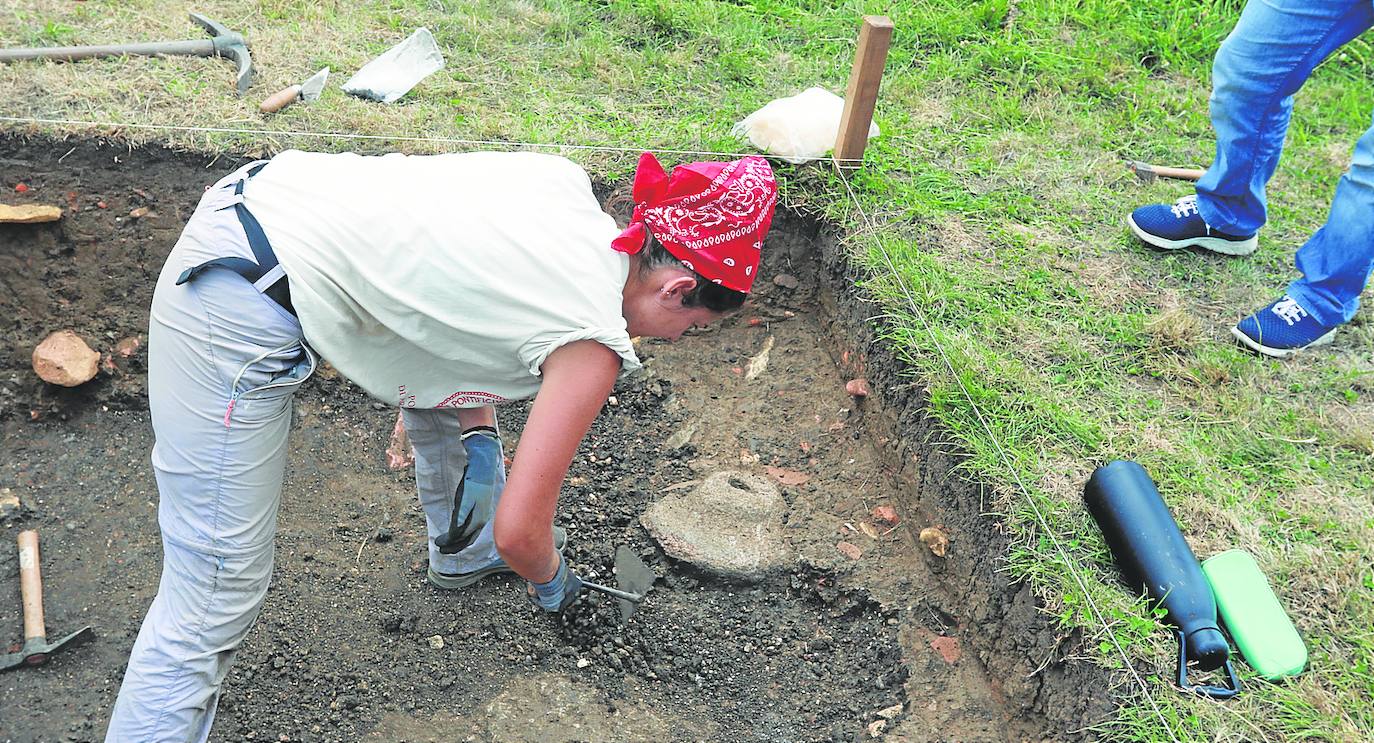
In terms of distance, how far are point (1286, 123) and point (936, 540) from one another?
75.6 inches

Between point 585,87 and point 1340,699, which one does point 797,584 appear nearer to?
point 1340,699

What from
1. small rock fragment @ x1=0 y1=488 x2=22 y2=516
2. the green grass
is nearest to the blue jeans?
the green grass

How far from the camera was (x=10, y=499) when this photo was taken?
10.4 ft

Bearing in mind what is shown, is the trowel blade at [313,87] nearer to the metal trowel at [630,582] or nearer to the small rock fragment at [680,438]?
the small rock fragment at [680,438]

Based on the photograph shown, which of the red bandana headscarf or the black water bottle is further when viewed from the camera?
the black water bottle

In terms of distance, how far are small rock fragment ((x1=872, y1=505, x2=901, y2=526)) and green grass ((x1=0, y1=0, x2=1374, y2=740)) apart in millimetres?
346

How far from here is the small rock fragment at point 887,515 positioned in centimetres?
309

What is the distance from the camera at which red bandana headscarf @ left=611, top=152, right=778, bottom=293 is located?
196 cm

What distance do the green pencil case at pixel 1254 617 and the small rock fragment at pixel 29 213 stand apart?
366 centimetres

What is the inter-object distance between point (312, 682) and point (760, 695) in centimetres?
116

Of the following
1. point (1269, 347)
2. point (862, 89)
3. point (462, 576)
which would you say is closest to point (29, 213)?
point (462, 576)

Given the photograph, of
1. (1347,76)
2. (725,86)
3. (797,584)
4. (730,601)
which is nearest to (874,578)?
(797,584)

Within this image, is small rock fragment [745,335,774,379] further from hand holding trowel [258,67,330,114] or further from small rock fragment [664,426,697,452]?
hand holding trowel [258,67,330,114]

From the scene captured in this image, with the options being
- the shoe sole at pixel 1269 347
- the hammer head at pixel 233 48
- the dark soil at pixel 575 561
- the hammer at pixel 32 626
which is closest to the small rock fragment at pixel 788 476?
the dark soil at pixel 575 561
